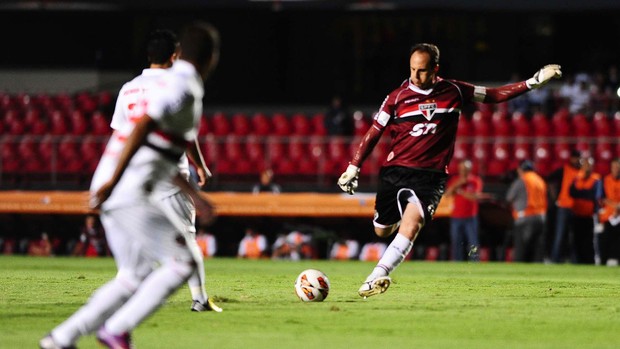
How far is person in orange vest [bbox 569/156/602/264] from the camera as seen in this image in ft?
73.7

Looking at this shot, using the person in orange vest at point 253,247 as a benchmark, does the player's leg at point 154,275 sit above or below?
above

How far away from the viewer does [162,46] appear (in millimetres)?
9023

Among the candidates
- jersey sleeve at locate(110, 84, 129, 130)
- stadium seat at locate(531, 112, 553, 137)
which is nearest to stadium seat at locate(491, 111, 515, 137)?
stadium seat at locate(531, 112, 553, 137)

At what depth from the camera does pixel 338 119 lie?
28.4 meters

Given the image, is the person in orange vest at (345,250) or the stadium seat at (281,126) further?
the stadium seat at (281,126)

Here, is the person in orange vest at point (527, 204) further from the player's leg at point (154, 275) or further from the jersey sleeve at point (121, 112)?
the player's leg at point (154, 275)

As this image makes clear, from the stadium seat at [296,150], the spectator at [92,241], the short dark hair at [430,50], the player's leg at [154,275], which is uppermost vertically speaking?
the short dark hair at [430,50]

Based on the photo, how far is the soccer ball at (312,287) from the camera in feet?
35.5

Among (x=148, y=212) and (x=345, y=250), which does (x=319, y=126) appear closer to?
(x=345, y=250)

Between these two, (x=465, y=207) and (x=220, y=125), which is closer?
(x=465, y=207)

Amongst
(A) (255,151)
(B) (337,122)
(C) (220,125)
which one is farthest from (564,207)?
A: (C) (220,125)

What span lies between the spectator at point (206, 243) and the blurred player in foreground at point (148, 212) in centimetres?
1805

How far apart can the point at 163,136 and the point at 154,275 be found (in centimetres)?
80

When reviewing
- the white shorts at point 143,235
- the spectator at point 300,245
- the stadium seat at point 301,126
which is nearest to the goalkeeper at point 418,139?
the white shorts at point 143,235
